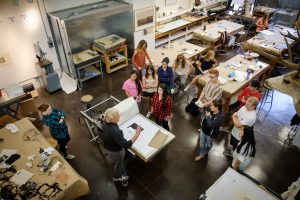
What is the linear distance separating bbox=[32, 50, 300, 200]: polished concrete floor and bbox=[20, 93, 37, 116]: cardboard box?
72 centimetres

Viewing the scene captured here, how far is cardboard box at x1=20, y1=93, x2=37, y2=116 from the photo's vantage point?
611 cm

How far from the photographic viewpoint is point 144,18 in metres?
7.96

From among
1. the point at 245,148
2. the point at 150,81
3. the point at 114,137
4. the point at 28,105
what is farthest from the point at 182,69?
the point at 28,105

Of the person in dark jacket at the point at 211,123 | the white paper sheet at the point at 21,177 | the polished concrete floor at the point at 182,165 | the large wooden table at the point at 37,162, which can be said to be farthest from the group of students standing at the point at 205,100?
the white paper sheet at the point at 21,177

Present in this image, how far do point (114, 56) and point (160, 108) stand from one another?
3.98 meters

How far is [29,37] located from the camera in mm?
6586

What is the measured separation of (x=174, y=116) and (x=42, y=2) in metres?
4.67

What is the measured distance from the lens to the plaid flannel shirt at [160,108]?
4.70 metres

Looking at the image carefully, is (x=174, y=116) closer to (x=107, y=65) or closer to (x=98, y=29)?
(x=107, y=65)

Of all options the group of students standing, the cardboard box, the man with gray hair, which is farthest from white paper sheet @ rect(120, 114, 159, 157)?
the cardboard box

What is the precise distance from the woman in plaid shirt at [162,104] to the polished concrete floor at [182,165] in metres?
0.83

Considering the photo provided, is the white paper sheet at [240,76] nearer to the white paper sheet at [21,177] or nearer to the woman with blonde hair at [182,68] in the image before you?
the woman with blonde hair at [182,68]

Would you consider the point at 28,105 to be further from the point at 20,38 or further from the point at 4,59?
the point at 20,38

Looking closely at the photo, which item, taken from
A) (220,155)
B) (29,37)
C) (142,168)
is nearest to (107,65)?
(29,37)
